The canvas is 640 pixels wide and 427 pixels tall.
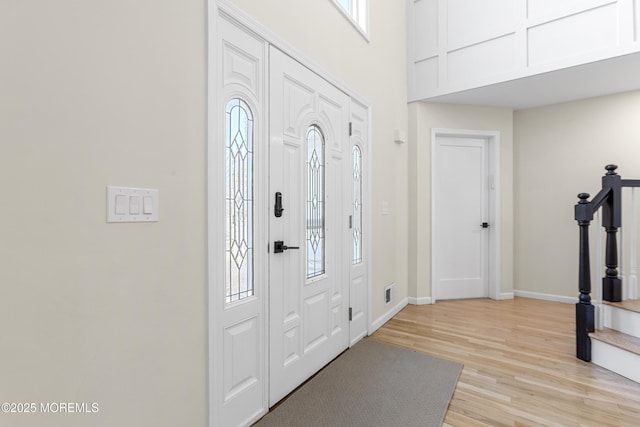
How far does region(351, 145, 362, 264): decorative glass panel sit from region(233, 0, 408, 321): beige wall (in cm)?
24

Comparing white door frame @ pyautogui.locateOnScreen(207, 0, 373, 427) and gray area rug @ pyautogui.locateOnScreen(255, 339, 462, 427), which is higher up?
white door frame @ pyautogui.locateOnScreen(207, 0, 373, 427)

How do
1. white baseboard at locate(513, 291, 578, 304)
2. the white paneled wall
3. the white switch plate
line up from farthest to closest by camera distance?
1. white baseboard at locate(513, 291, 578, 304)
2. the white paneled wall
3. the white switch plate

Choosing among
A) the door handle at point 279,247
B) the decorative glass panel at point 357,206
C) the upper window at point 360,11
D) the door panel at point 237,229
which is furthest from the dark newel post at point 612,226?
the door panel at point 237,229

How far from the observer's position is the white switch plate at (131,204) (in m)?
1.19

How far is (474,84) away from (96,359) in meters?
4.12

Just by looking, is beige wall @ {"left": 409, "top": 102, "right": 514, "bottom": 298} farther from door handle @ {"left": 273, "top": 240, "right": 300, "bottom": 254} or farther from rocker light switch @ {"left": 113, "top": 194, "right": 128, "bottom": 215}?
rocker light switch @ {"left": 113, "top": 194, "right": 128, "bottom": 215}

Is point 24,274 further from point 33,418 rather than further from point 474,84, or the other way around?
point 474,84

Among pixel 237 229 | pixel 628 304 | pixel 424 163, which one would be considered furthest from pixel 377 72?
pixel 628 304

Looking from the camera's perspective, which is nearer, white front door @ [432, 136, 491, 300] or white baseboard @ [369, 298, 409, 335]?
white baseboard @ [369, 298, 409, 335]

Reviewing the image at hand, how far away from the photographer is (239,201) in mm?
1780

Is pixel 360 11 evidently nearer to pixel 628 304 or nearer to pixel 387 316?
pixel 387 316

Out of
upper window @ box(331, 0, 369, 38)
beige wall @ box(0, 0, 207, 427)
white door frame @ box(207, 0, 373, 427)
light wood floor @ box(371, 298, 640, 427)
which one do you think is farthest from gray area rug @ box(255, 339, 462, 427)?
upper window @ box(331, 0, 369, 38)

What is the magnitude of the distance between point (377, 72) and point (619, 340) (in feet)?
10.00

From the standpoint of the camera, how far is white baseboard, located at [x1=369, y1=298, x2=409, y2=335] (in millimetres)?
3283
